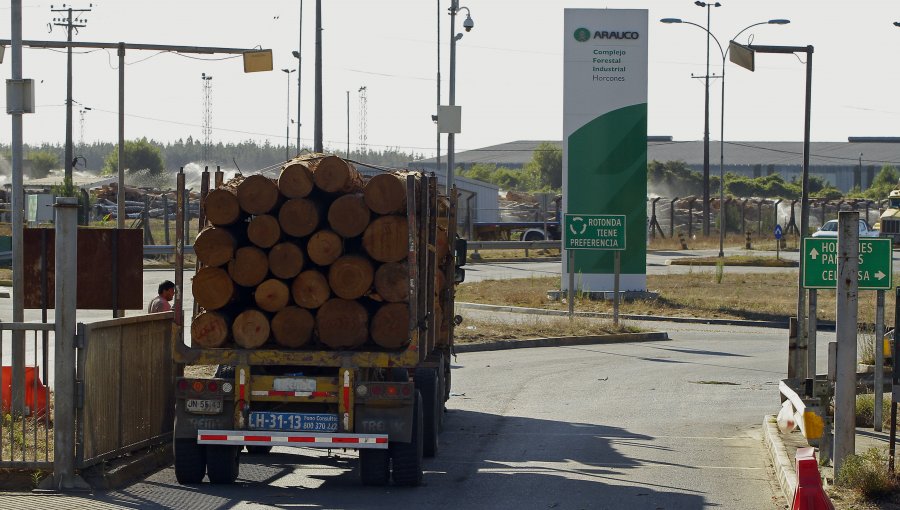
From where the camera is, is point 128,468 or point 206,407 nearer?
point 206,407

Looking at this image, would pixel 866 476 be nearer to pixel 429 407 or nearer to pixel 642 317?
pixel 429 407

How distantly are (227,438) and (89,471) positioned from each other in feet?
3.86

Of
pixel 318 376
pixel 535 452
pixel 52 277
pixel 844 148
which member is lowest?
pixel 535 452

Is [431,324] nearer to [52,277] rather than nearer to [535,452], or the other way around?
[535,452]

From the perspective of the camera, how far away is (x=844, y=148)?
136250 millimetres

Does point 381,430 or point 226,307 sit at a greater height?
point 226,307

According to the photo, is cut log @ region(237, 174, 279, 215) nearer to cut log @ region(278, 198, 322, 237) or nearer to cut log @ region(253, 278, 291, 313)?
cut log @ region(278, 198, 322, 237)

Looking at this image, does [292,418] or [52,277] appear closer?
[292,418]

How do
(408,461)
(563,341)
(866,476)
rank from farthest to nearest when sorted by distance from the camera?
Answer: 1. (563,341)
2. (408,461)
3. (866,476)

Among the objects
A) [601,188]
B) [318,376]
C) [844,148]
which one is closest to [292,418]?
[318,376]

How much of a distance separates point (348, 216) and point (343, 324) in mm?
892

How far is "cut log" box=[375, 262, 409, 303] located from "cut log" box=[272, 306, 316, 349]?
0.66 meters

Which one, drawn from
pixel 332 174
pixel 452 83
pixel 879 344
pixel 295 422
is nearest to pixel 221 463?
pixel 295 422

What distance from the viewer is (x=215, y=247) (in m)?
10.1
